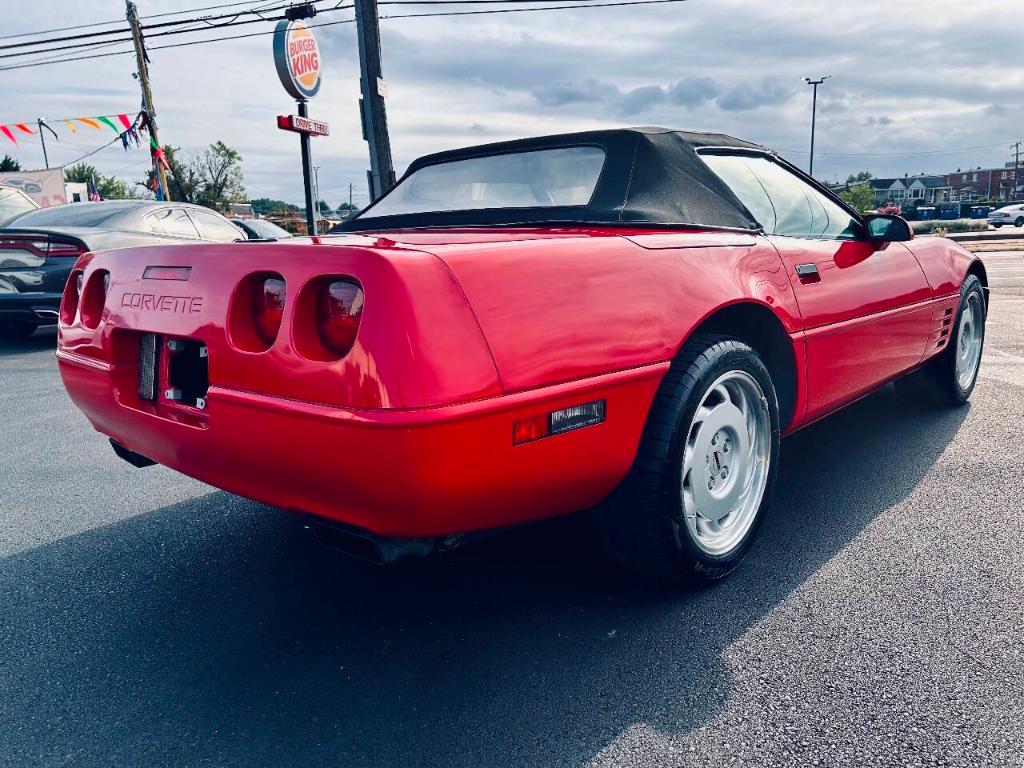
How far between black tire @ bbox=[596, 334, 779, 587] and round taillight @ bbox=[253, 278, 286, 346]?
3.04ft

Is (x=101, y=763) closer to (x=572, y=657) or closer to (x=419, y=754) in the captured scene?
(x=419, y=754)

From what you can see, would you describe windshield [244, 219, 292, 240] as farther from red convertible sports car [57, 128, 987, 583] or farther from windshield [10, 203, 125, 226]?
red convertible sports car [57, 128, 987, 583]

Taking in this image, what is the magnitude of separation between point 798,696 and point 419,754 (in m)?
0.83

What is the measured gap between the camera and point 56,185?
24516 mm

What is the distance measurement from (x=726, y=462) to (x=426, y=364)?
3.85 feet

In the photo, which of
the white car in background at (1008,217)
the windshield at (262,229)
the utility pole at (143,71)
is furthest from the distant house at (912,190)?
the windshield at (262,229)

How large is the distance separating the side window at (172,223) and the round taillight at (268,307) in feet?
20.6

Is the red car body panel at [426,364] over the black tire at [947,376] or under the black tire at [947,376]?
over

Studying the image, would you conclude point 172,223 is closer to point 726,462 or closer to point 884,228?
point 884,228

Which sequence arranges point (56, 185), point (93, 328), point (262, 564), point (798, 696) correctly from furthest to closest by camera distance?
point (56, 185) → point (262, 564) → point (93, 328) → point (798, 696)

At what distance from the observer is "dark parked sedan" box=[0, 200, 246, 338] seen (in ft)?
21.1

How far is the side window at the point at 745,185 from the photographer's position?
2631mm

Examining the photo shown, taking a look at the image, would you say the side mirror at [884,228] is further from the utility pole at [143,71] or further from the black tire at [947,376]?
the utility pole at [143,71]

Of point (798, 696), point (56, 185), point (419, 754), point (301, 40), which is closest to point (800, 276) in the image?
point (798, 696)
